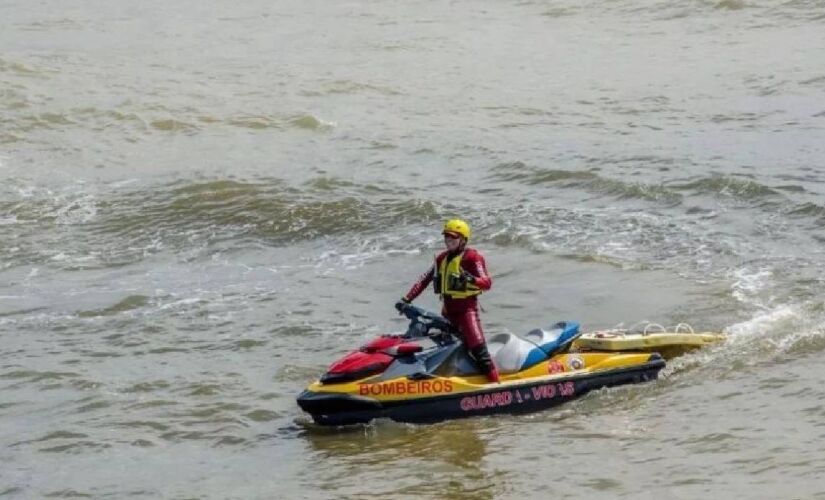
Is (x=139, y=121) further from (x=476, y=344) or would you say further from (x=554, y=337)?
(x=476, y=344)

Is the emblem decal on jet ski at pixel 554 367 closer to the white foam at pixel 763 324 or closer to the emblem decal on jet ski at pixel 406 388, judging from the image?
the emblem decal on jet ski at pixel 406 388

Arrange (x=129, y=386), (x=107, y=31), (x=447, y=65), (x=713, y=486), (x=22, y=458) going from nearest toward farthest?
(x=713, y=486) → (x=22, y=458) → (x=129, y=386) → (x=447, y=65) → (x=107, y=31)

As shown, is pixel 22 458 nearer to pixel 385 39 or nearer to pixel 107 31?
pixel 385 39

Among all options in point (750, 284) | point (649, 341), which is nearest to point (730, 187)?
point (750, 284)

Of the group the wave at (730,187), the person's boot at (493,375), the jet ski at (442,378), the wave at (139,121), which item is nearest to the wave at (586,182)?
the wave at (730,187)

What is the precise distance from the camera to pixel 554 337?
1260 cm

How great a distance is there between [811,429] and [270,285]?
27.0 ft

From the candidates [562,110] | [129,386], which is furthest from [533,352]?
[562,110]

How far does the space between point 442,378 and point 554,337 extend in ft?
4.20

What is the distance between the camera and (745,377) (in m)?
12.9

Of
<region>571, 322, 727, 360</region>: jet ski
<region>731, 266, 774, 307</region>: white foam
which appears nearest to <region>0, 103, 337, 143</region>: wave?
<region>731, 266, 774, 307</region>: white foam

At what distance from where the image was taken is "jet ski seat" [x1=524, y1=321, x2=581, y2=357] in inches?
492

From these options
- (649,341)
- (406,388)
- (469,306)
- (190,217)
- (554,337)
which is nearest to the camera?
(406,388)

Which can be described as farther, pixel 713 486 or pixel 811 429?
pixel 811 429
